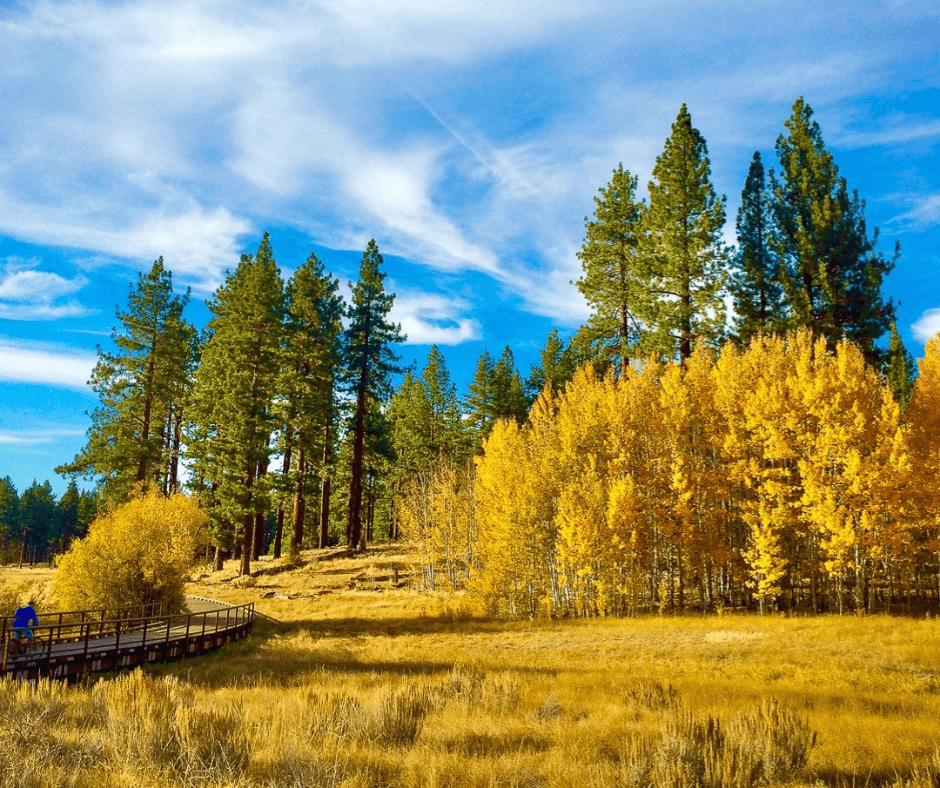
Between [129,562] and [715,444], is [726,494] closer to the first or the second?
[715,444]

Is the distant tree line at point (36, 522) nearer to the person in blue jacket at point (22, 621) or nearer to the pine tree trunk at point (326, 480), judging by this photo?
the pine tree trunk at point (326, 480)

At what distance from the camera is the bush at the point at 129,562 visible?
24219mm

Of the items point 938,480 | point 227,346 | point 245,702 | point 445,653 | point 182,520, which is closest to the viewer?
point 245,702

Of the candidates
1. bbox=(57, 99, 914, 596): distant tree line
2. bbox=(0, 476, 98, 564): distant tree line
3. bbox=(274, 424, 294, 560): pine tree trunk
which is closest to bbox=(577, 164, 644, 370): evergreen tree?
bbox=(57, 99, 914, 596): distant tree line

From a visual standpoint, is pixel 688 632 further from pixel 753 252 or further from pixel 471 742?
pixel 753 252

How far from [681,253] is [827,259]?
27.6ft

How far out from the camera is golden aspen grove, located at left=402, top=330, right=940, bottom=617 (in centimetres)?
2462

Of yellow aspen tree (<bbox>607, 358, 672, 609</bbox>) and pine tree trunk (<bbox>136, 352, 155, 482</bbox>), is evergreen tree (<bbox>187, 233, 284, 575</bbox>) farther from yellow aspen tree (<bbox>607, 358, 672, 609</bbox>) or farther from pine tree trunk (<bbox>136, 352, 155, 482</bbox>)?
yellow aspen tree (<bbox>607, 358, 672, 609</bbox>)

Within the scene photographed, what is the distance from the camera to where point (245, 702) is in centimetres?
1113

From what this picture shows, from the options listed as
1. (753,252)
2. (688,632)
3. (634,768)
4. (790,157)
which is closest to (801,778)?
(634,768)

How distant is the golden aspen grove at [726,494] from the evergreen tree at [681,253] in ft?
9.98

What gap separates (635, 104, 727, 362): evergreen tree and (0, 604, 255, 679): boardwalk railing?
2496 centimetres

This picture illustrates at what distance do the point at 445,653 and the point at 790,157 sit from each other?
3529 cm

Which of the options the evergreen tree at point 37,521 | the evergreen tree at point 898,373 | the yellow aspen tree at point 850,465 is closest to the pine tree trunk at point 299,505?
the yellow aspen tree at point 850,465
